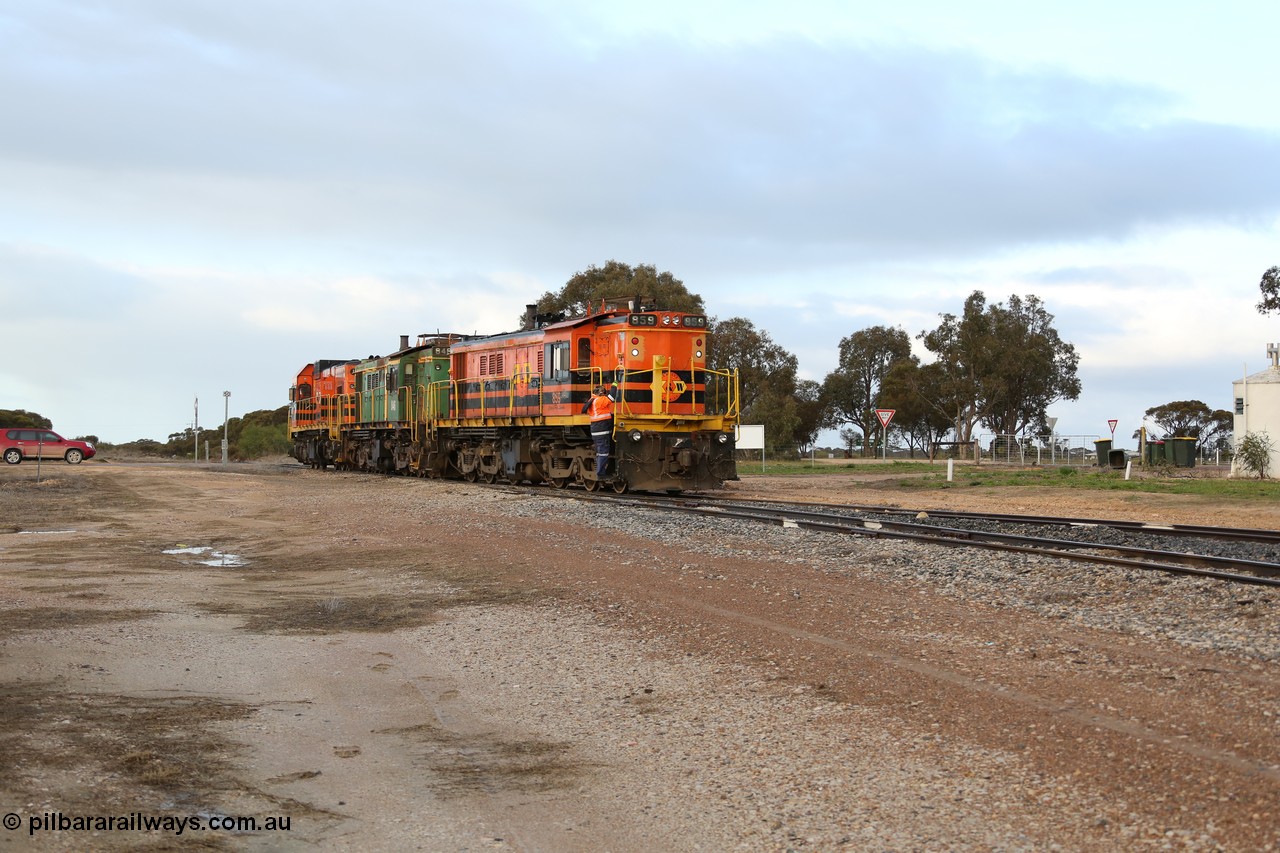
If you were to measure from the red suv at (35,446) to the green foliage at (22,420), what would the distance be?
2828 centimetres

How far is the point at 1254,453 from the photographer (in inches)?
1319

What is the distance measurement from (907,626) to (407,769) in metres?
4.51

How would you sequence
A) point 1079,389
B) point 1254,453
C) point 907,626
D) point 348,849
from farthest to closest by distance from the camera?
point 1079,389, point 1254,453, point 907,626, point 348,849

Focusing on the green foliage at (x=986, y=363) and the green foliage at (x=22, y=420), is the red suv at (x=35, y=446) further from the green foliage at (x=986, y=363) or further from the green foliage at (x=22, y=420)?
the green foliage at (x=986, y=363)

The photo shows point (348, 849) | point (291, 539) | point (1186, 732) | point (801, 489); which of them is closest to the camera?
point (348, 849)


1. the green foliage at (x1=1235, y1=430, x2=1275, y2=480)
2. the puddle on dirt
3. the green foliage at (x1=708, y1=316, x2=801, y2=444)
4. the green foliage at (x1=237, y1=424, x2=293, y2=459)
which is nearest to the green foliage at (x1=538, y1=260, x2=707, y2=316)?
the green foliage at (x1=708, y1=316, x2=801, y2=444)

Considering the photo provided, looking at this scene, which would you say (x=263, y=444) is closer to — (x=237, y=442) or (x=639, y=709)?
(x=237, y=442)

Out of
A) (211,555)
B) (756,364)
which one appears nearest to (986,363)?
(756,364)

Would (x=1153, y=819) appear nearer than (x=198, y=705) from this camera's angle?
Yes

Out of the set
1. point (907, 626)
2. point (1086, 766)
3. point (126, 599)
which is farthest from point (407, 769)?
point (126, 599)

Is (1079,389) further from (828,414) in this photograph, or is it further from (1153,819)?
(1153,819)

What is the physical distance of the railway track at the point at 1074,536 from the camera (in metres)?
10.8

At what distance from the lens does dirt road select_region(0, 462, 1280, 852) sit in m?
4.59

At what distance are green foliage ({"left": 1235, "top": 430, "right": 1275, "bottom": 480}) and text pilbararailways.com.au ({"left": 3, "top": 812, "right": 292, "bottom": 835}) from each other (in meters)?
34.7
